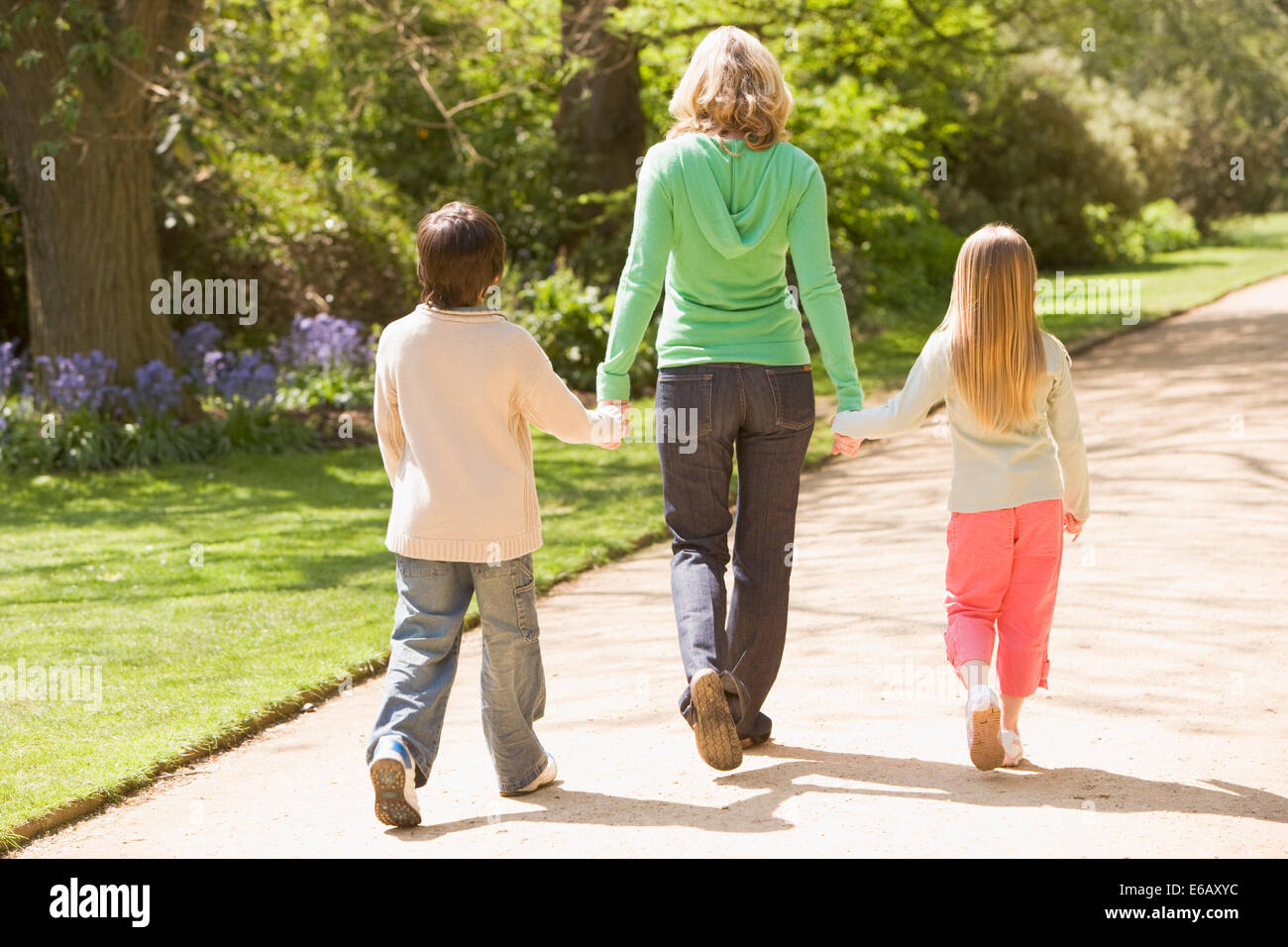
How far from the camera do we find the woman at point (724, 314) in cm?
383

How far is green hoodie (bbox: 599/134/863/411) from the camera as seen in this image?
3.84 meters

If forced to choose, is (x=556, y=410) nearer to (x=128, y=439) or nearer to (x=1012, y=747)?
(x=1012, y=747)

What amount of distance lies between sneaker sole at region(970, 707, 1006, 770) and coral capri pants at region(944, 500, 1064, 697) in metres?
0.19

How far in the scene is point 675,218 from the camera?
12.7 ft

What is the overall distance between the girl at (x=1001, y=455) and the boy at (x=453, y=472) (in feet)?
3.19

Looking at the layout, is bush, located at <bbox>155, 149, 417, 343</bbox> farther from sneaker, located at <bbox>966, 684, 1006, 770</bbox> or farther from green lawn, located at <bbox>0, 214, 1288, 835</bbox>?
sneaker, located at <bbox>966, 684, 1006, 770</bbox>

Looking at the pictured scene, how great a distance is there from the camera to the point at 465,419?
12.2 feet

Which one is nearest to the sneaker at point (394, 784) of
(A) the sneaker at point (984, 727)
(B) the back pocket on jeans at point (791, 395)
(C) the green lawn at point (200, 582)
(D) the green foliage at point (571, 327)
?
(C) the green lawn at point (200, 582)

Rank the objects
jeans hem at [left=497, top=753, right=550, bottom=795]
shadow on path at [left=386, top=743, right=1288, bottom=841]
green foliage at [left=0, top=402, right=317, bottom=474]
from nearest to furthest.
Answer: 1. shadow on path at [left=386, top=743, right=1288, bottom=841]
2. jeans hem at [left=497, top=753, right=550, bottom=795]
3. green foliage at [left=0, top=402, right=317, bottom=474]

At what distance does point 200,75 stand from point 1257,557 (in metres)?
10.8

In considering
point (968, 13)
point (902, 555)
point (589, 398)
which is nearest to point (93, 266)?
point (589, 398)

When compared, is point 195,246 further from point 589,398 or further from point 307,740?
point 307,740

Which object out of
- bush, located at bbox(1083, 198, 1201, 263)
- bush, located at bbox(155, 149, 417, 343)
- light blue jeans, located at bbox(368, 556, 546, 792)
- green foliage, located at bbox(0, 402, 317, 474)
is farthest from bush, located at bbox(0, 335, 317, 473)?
bush, located at bbox(1083, 198, 1201, 263)

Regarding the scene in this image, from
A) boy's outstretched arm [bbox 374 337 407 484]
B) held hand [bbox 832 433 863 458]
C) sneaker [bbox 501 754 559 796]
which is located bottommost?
sneaker [bbox 501 754 559 796]
